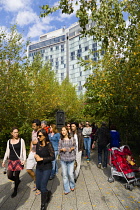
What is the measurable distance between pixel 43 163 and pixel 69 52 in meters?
64.6

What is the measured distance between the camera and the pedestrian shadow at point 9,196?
16.2 ft

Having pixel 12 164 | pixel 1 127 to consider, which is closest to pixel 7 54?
pixel 1 127

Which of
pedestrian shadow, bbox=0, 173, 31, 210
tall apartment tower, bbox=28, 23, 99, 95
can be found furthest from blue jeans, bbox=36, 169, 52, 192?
tall apartment tower, bbox=28, 23, 99, 95

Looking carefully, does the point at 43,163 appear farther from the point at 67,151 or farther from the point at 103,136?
the point at 103,136

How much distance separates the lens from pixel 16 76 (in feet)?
36.2

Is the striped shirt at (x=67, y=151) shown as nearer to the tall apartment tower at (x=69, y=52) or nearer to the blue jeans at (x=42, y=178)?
the blue jeans at (x=42, y=178)

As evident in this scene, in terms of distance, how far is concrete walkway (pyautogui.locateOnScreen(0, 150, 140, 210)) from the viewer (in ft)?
15.8

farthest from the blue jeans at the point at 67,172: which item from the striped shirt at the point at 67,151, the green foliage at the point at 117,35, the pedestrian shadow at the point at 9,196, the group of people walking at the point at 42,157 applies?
the green foliage at the point at 117,35

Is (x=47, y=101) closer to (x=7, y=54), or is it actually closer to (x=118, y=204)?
(x=7, y=54)

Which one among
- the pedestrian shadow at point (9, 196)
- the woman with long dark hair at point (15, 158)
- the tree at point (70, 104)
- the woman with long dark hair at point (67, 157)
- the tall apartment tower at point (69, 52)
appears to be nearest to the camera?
the pedestrian shadow at point (9, 196)

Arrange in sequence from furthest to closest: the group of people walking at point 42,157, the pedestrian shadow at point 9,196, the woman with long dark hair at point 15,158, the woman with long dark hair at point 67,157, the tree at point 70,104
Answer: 1. the tree at point 70,104
2. the woman with long dark hair at point 67,157
3. the woman with long dark hair at point 15,158
4. the pedestrian shadow at point 9,196
5. the group of people walking at point 42,157

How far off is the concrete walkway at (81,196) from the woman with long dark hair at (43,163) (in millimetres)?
486

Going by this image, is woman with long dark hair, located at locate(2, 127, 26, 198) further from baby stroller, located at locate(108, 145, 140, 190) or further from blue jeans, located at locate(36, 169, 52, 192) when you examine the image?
baby stroller, located at locate(108, 145, 140, 190)

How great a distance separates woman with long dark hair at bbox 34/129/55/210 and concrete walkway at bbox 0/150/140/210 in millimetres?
486
